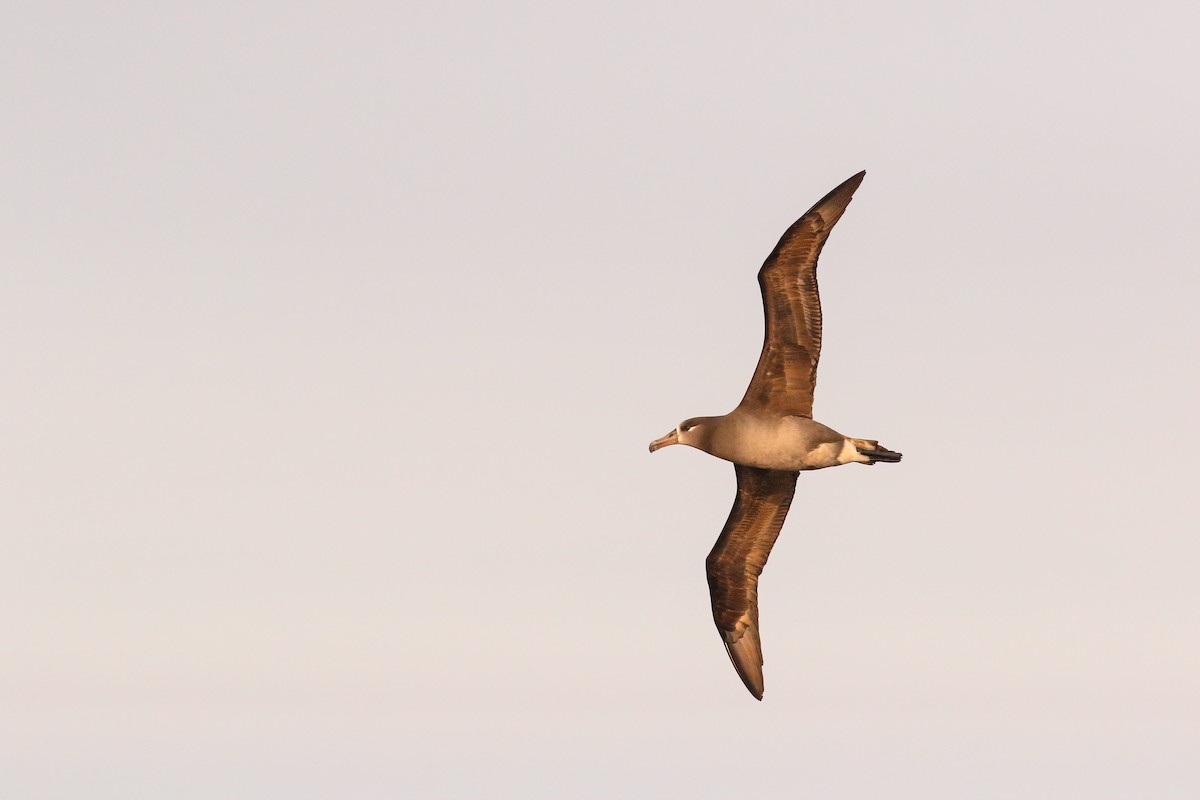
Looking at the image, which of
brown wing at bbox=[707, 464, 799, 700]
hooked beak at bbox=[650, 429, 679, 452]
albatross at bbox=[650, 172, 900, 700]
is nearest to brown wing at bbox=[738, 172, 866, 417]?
albatross at bbox=[650, 172, 900, 700]

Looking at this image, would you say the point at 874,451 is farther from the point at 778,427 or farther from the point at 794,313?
the point at 794,313

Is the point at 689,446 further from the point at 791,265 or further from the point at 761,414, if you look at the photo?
the point at 791,265

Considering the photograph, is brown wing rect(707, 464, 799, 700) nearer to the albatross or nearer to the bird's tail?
the albatross

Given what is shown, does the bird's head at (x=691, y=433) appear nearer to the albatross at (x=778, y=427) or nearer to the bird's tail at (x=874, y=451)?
the albatross at (x=778, y=427)

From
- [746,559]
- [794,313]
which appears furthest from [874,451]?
[746,559]

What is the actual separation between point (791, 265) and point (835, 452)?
3.23 m

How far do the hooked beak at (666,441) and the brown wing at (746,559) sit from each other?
183 centimetres

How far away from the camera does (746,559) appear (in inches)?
1250

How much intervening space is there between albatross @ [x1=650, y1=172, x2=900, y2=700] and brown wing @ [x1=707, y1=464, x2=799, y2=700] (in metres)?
0.02

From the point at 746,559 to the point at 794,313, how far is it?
5.44 metres

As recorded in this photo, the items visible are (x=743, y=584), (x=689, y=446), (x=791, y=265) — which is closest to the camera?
(x=791, y=265)

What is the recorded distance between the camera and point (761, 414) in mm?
29109

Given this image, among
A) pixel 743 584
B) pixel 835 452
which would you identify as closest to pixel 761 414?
pixel 835 452

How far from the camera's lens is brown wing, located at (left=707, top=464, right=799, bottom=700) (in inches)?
1231
